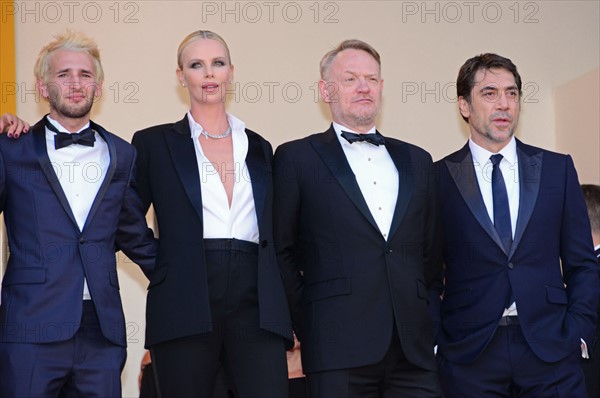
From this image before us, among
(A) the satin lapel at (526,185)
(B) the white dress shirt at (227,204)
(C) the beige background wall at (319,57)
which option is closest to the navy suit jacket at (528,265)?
(A) the satin lapel at (526,185)

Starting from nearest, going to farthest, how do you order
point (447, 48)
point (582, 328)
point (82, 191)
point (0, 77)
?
point (82, 191), point (582, 328), point (0, 77), point (447, 48)

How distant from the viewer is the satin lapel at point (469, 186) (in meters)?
3.82

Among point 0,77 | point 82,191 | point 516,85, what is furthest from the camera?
point 0,77

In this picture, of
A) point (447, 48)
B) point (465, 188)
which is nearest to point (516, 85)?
point (465, 188)

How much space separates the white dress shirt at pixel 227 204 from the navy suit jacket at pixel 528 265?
2.79ft

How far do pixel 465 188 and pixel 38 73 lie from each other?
5.70ft

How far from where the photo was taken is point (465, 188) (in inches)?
155

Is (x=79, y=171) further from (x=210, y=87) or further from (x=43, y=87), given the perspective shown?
(x=210, y=87)

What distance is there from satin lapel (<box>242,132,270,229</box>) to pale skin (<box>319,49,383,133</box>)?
0.36 meters

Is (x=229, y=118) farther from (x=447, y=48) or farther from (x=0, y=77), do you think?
(x=447, y=48)

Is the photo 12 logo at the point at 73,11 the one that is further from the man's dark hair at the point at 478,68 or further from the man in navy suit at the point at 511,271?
the man in navy suit at the point at 511,271

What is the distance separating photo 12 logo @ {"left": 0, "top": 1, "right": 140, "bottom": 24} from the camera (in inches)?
234

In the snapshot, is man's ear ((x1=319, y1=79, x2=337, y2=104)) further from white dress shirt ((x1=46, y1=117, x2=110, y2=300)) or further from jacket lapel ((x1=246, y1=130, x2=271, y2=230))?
white dress shirt ((x1=46, y1=117, x2=110, y2=300))

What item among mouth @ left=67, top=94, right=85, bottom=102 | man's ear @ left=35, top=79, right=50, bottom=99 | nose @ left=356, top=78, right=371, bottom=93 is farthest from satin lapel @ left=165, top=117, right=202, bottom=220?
nose @ left=356, top=78, right=371, bottom=93
